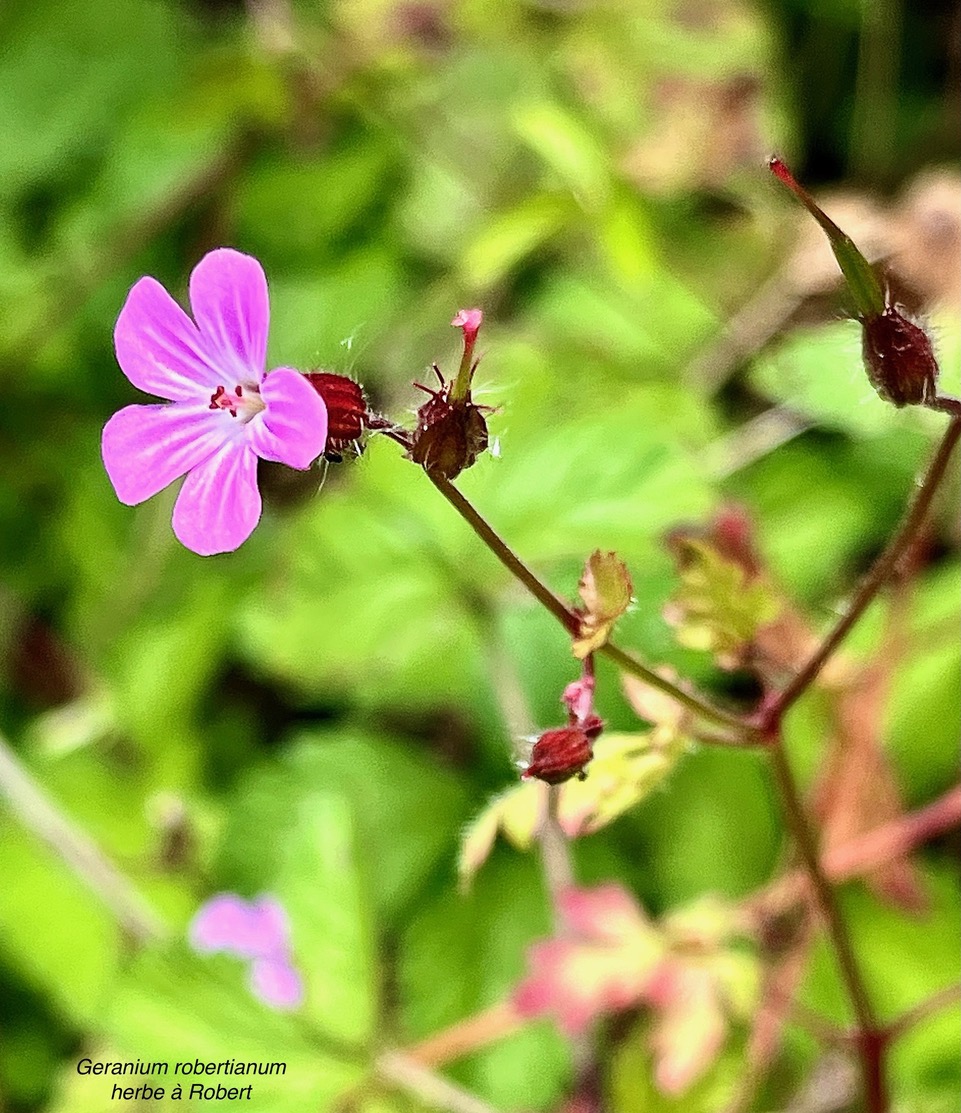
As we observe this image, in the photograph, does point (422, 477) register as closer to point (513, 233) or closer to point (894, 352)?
point (513, 233)

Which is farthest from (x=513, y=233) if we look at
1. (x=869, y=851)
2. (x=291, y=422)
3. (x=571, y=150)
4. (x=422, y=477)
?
(x=291, y=422)

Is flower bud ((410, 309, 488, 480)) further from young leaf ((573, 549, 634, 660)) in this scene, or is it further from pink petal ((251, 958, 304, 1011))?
pink petal ((251, 958, 304, 1011))

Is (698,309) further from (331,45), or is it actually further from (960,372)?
(960,372)

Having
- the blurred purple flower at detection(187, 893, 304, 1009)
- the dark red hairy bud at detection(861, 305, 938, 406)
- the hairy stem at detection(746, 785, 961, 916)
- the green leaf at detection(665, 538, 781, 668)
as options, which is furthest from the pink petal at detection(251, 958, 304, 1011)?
the dark red hairy bud at detection(861, 305, 938, 406)

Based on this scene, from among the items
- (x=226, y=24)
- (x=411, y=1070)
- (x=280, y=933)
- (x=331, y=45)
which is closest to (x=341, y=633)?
(x=280, y=933)

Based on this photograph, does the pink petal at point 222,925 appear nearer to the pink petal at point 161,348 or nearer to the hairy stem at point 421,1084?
the hairy stem at point 421,1084

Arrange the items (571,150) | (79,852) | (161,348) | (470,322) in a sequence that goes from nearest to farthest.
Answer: (470,322)
(161,348)
(79,852)
(571,150)
